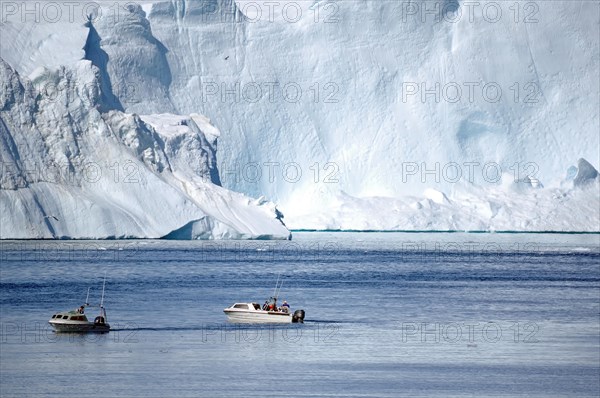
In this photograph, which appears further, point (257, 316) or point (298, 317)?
point (257, 316)

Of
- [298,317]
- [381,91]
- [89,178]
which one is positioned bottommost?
[298,317]

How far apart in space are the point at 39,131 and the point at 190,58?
23111 mm

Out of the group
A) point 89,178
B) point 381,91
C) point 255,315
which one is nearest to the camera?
point 255,315

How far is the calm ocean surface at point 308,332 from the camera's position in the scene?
71.8 feet

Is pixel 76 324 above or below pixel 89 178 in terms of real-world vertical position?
below

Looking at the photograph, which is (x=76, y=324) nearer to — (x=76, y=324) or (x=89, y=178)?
(x=76, y=324)

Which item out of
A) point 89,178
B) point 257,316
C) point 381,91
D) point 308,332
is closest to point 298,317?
point 257,316

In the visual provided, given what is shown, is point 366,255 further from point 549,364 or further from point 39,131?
point 549,364

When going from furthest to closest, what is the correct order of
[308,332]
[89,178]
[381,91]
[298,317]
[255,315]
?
[381,91]
[89,178]
[255,315]
[298,317]
[308,332]

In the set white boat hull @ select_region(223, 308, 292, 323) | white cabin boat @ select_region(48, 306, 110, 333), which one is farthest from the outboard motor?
white cabin boat @ select_region(48, 306, 110, 333)

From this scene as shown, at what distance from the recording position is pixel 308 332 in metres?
28.9

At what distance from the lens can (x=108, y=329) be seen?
28156mm

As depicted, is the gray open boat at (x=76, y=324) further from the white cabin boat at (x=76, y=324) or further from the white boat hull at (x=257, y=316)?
the white boat hull at (x=257, y=316)

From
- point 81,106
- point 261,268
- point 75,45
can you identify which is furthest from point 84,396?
point 75,45
